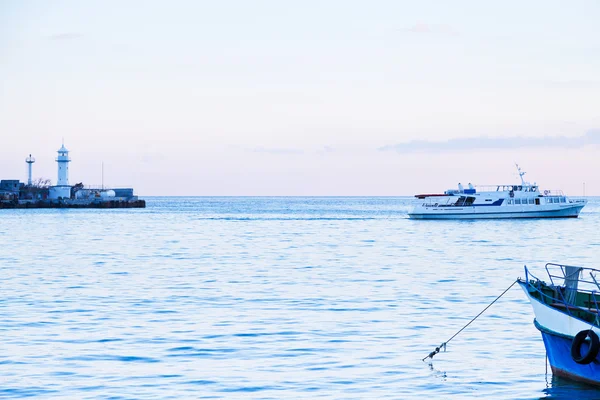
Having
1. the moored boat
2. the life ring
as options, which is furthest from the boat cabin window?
the life ring

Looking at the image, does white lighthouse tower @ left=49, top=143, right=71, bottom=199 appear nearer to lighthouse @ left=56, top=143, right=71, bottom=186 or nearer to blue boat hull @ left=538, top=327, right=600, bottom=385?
lighthouse @ left=56, top=143, right=71, bottom=186

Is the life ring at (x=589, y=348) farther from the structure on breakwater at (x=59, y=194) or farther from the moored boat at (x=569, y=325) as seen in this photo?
the structure on breakwater at (x=59, y=194)

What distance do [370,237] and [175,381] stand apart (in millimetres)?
61537

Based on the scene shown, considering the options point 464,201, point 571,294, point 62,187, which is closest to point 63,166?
point 62,187

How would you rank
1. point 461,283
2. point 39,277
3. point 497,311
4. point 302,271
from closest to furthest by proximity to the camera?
point 497,311
point 461,283
point 39,277
point 302,271

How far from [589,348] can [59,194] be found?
16404cm

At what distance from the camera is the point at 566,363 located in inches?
703

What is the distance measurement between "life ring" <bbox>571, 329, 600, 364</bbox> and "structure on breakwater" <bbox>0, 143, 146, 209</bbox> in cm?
15327

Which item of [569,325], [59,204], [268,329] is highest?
[59,204]

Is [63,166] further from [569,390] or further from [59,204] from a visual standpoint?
[569,390]

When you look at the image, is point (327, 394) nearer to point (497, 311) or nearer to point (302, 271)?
point (497, 311)

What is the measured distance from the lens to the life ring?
16547mm

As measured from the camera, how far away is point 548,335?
18266 millimetres

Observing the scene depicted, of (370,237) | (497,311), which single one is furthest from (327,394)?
(370,237)
